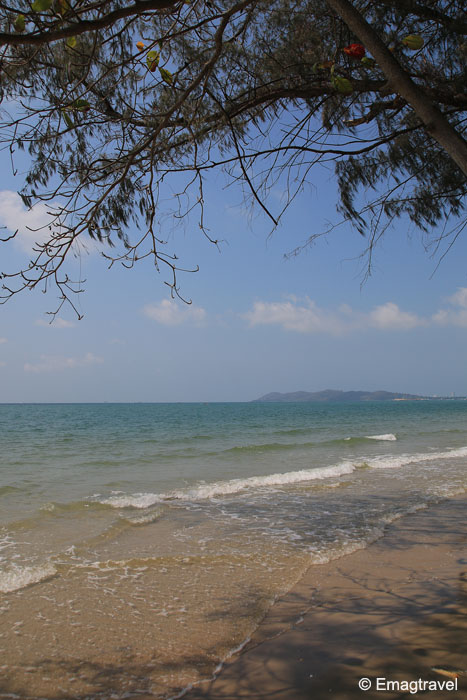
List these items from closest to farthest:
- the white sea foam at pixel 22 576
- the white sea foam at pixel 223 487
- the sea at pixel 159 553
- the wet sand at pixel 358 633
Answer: the wet sand at pixel 358 633
the sea at pixel 159 553
the white sea foam at pixel 22 576
the white sea foam at pixel 223 487

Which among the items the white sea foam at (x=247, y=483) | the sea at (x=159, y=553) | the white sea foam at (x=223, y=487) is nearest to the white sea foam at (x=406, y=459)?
the white sea foam at (x=247, y=483)

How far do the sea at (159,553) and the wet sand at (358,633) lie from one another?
172mm

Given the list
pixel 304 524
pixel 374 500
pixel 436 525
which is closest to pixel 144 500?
pixel 304 524

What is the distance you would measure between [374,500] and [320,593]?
10.5 feet

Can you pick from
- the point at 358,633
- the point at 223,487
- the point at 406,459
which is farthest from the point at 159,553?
the point at 406,459

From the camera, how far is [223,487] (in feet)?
22.8

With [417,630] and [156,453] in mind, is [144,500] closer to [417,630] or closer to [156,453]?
[417,630]

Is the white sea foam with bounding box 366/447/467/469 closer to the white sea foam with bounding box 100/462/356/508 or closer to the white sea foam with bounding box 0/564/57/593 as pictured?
the white sea foam with bounding box 100/462/356/508

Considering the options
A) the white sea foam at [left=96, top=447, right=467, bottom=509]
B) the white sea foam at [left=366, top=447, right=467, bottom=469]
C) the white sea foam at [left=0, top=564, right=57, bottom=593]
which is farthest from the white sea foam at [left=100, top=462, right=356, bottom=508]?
the white sea foam at [left=0, top=564, right=57, bottom=593]

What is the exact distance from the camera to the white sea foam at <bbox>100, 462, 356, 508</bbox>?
5.95 metres

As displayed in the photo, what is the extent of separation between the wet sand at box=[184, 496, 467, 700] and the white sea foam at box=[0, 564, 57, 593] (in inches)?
68.2

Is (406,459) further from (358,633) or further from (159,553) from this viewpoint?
(358,633)

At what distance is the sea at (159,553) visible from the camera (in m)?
2.23

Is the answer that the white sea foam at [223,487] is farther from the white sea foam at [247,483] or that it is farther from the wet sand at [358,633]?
the wet sand at [358,633]
